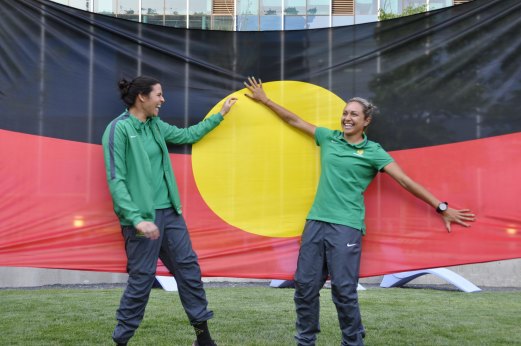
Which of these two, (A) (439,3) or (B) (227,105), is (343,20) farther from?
(B) (227,105)

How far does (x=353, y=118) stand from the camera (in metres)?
4.64

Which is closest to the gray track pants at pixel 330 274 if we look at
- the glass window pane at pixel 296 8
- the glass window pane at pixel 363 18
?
the glass window pane at pixel 296 8

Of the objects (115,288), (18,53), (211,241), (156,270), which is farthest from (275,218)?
(115,288)

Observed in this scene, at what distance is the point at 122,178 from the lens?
14.5 feet

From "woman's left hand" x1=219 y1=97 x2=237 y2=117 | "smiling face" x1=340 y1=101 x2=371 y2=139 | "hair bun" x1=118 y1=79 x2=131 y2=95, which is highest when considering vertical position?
"hair bun" x1=118 y1=79 x2=131 y2=95

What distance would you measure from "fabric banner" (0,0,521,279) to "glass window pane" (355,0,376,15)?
16.7 m

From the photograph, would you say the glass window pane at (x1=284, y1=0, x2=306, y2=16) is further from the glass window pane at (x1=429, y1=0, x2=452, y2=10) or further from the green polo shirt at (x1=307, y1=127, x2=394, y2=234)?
the green polo shirt at (x1=307, y1=127, x2=394, y2=234)

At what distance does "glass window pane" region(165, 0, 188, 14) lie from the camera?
22.2 meters

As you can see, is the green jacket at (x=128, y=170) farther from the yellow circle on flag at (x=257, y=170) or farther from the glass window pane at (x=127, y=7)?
the glass window pane at (x=127, y=7)

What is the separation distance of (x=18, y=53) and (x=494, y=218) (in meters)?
3.48

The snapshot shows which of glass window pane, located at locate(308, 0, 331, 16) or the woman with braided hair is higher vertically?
glass window pane, located at locate(308, 0, 331, 16)

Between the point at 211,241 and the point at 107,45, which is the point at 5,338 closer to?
the point at 211,241

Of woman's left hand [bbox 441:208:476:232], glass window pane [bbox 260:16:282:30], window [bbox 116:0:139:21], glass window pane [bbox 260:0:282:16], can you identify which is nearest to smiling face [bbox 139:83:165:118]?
woman's left hand [bbox 441:208:476:232]

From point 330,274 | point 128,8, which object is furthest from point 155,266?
point 128,8
